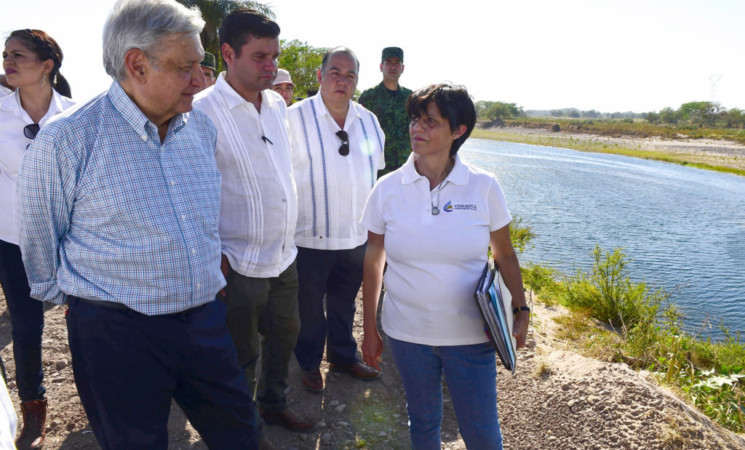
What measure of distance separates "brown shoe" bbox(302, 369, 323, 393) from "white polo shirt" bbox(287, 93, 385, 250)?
89 cm

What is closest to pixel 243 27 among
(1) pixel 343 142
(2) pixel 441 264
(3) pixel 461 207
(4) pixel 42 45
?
(1) pixel 343 142

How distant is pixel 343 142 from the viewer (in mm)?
3391

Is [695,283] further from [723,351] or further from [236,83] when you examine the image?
[236,83]

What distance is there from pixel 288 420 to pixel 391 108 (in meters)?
3.23

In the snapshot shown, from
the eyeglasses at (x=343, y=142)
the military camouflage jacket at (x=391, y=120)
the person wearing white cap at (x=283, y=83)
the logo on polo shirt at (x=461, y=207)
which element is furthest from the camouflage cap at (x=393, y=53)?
the logo on polo shirt at (x=461, y=207)

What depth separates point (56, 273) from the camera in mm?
1872

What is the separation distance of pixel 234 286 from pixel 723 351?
5.19 metres

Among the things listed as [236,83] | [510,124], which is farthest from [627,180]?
[510,124]

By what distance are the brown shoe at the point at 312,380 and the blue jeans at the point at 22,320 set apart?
5.02 feet

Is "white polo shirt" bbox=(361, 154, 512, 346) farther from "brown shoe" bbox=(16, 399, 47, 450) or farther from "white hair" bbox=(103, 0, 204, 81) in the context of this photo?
"brown shoe" bbox=(16, 399, 47, 450)

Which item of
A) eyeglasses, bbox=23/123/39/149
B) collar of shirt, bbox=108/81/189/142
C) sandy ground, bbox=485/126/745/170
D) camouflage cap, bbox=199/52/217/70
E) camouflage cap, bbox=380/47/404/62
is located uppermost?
camouflage cap, bbox=380/47/404/62

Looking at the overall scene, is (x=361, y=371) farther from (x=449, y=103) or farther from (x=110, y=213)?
(x=110, y=213)

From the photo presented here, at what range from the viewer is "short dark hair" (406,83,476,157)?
2.26 m

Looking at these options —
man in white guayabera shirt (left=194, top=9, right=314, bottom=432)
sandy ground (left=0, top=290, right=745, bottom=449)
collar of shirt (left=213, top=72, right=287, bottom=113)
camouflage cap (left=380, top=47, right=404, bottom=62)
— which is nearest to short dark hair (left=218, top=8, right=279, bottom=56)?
man in white guayabera shirt (left=194, top=9, right=314, bottom=432)
